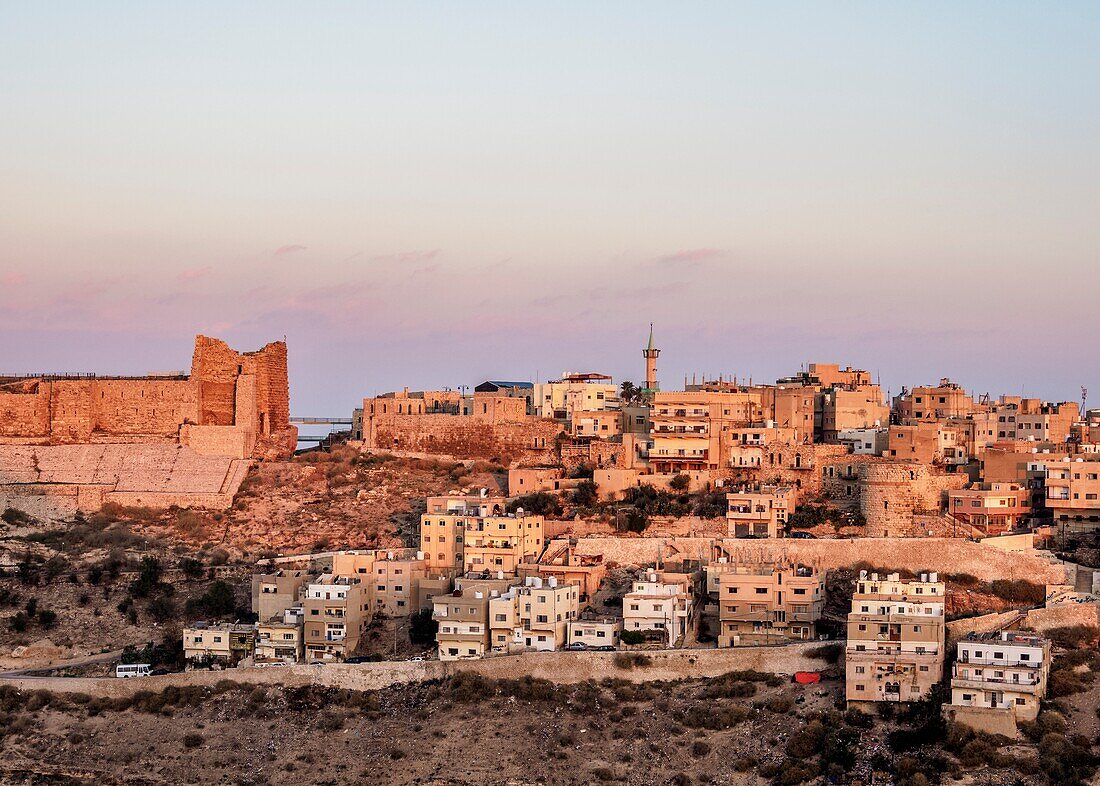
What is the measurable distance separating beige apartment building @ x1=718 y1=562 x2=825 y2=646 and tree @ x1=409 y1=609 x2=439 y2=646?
19.9 ft

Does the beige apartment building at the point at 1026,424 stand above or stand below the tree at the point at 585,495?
above

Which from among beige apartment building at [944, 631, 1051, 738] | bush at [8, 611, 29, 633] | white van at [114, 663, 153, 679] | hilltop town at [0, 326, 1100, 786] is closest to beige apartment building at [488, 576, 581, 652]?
hilltop town at [0, 326, 1100, 786]

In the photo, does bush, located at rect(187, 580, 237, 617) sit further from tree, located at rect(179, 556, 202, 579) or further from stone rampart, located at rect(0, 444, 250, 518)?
stone rampart, located at rect(0, 444, 250, 518)

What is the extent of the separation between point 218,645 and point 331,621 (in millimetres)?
2462


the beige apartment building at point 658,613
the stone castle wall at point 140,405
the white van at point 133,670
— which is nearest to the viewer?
the beige apartment building at point 658,613

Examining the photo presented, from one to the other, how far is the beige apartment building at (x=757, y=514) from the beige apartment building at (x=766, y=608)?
366cm

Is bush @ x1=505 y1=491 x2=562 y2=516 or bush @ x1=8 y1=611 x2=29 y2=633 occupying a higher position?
bush @ x1=505 y1=491 x2=562 y2=516

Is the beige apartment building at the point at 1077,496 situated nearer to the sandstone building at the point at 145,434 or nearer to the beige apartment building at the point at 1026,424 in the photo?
the beige apartment building at the point at 1026,424

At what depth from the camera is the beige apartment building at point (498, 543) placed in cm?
4366

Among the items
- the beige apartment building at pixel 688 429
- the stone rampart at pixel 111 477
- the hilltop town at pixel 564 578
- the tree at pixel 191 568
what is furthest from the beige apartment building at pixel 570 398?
the tree at pixel 191 568

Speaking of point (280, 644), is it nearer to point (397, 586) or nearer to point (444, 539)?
point (397, 586)

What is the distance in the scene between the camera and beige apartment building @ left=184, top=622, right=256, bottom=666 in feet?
136

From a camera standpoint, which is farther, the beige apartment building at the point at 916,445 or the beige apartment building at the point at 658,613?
the beige apartment building at the point at 916,445

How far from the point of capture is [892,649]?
36.9 meters
